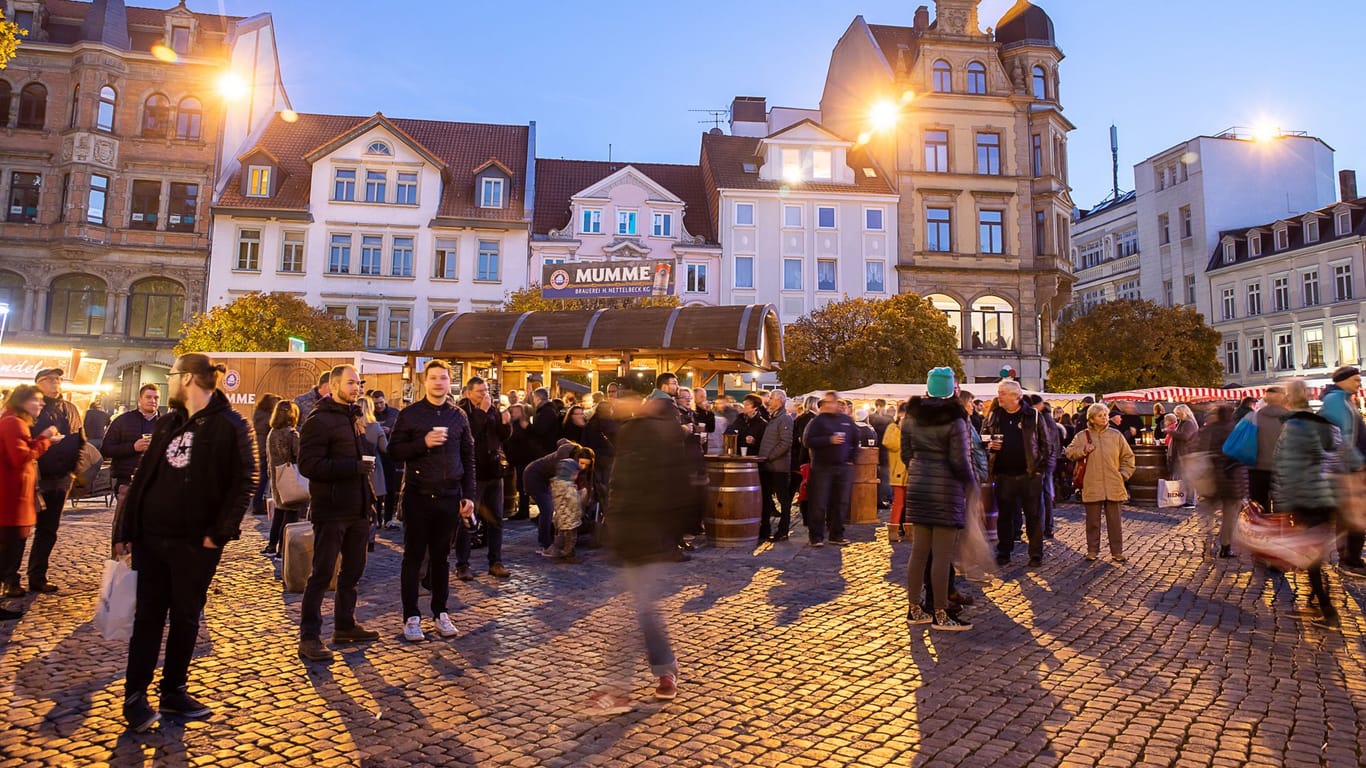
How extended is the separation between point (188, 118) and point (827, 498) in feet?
123

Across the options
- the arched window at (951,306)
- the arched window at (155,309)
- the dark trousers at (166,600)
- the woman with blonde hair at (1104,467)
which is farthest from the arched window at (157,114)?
the woman with blonde hair at (1104,467)

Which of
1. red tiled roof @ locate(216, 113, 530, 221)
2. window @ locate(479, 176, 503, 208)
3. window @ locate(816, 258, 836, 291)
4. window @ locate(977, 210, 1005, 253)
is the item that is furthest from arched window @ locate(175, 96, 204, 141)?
window @ locate(977, 210, 1005, 253)

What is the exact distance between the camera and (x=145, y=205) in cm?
3588

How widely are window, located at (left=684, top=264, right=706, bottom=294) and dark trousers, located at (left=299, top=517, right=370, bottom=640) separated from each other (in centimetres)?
3303

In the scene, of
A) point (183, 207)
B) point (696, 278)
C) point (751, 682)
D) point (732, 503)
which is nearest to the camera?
point (751, 682)

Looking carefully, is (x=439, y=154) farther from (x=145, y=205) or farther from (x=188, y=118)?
(x=145, y=205)

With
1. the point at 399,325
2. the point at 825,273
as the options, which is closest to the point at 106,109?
the point at 399,325

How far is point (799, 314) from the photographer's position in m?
38.6

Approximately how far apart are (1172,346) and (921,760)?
127 ft

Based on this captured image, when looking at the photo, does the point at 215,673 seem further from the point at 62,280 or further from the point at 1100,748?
the point at 62,280

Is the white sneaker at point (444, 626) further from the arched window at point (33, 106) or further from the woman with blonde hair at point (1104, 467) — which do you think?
the arched window at point (33, 106)

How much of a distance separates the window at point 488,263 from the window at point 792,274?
43.9 feet

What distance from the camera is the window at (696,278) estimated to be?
3828cm

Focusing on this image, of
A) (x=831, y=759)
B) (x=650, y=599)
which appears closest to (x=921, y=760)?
(x=831, y=759)
